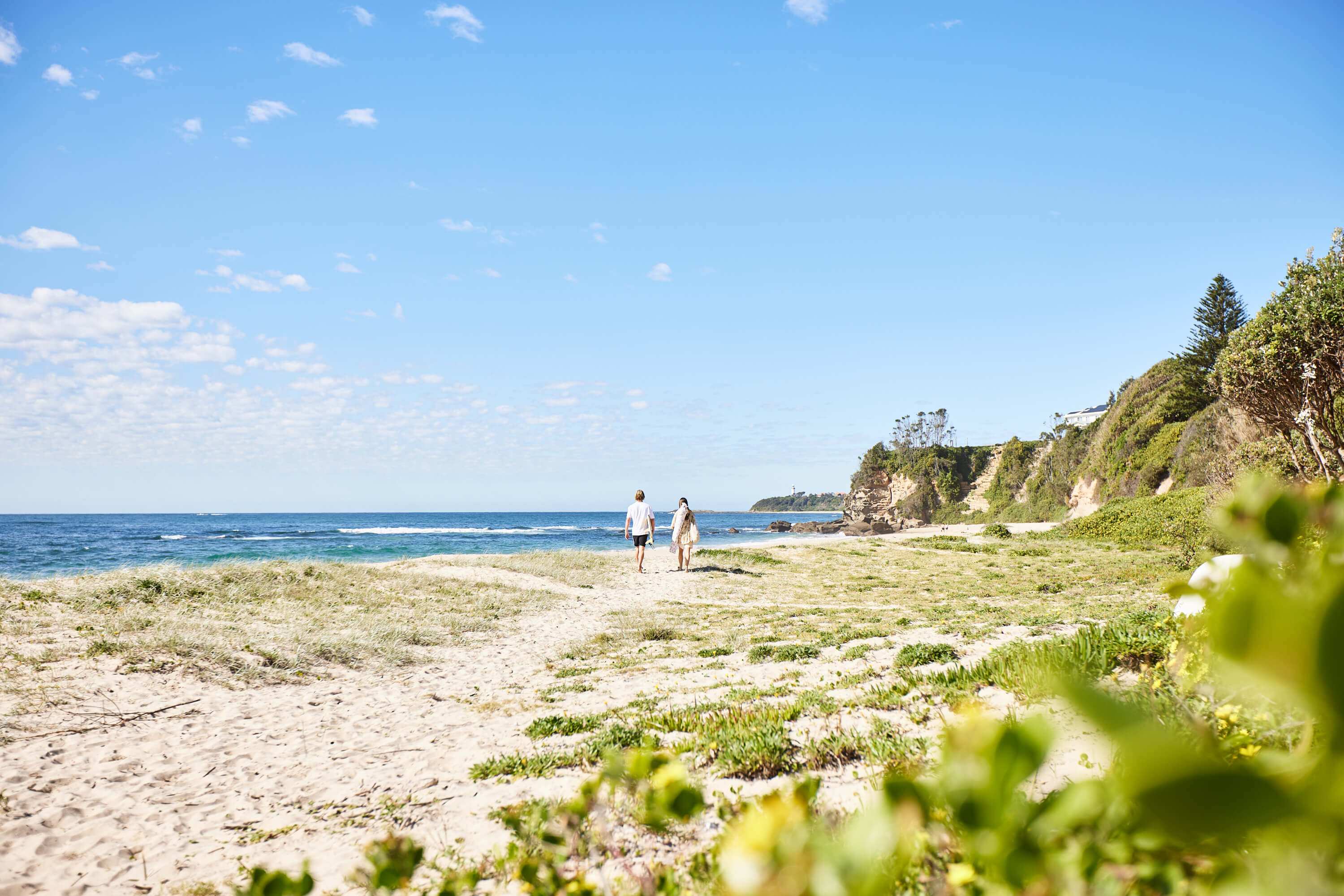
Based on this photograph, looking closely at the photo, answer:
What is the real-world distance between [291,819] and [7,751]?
3220mm

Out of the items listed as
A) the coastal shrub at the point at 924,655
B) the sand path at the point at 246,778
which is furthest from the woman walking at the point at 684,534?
the coastal shrub at the point at 924,655

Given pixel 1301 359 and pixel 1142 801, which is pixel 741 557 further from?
pixel 1142 801

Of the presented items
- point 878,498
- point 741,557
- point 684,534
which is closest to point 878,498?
point 878,498

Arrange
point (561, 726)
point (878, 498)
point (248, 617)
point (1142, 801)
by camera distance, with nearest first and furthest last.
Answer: point (1142, 801), point (561, 726), point (248, 617), point (878, 498)

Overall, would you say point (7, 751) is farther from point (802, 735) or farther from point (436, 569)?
point (436, 569)

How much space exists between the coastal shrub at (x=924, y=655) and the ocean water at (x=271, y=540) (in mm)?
16339

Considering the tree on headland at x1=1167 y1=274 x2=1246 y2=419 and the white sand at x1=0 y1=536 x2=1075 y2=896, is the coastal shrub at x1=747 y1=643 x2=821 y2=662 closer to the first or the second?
the white sand at x1=0 y1=536 x2=1075 y2=896

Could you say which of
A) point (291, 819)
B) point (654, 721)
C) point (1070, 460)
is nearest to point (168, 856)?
point (291, 819)

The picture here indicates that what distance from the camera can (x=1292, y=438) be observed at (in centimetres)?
1714

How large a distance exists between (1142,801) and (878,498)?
3478 inches

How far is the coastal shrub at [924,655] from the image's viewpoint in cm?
702

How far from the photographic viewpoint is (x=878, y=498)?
3327 inches

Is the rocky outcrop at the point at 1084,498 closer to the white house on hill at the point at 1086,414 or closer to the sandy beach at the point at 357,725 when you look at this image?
the sandy beach at the point at 357,725

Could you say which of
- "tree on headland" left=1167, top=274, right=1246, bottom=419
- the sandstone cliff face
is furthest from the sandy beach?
the sandstone cliff face
